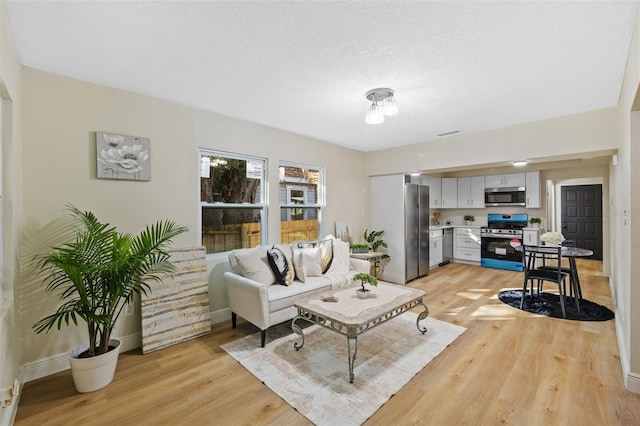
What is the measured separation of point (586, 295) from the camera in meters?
4.15

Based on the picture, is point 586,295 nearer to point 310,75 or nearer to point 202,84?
point 310,75

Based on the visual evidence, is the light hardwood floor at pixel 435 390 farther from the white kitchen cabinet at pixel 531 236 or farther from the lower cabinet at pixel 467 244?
the lower cabinet at pixel 467 244

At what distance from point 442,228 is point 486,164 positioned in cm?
262

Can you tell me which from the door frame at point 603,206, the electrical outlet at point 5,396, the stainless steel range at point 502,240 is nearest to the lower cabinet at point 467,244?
the stainless steel range at point 502,240

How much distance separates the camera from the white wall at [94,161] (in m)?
2.26

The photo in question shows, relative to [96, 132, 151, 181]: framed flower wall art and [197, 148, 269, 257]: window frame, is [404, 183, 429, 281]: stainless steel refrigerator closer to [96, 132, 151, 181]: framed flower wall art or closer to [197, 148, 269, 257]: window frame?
[197, 148, 269, 257]: window frame

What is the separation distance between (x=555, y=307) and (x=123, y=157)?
5307 millimetres

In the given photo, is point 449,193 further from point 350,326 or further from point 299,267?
point 350,326

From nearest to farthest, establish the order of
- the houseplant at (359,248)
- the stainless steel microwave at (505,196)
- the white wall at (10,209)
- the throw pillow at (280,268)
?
the white wall at (10,209)
the throw pillow at (280,268)
the houseplant at (359,248)
the stainless steel microwave at (505,196)

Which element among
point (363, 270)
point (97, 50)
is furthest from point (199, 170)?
point (363, 270)

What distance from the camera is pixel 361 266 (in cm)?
388

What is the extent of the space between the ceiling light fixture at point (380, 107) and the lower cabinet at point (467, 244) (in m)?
4.80

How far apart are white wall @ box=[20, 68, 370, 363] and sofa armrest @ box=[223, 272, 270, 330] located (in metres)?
0.37

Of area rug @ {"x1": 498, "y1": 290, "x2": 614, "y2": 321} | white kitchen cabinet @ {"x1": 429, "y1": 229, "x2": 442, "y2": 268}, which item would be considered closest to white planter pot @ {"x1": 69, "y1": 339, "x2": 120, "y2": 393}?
area rug @ {"x1": 498, "y1": 290, "x2": 614, "y2": 321}
